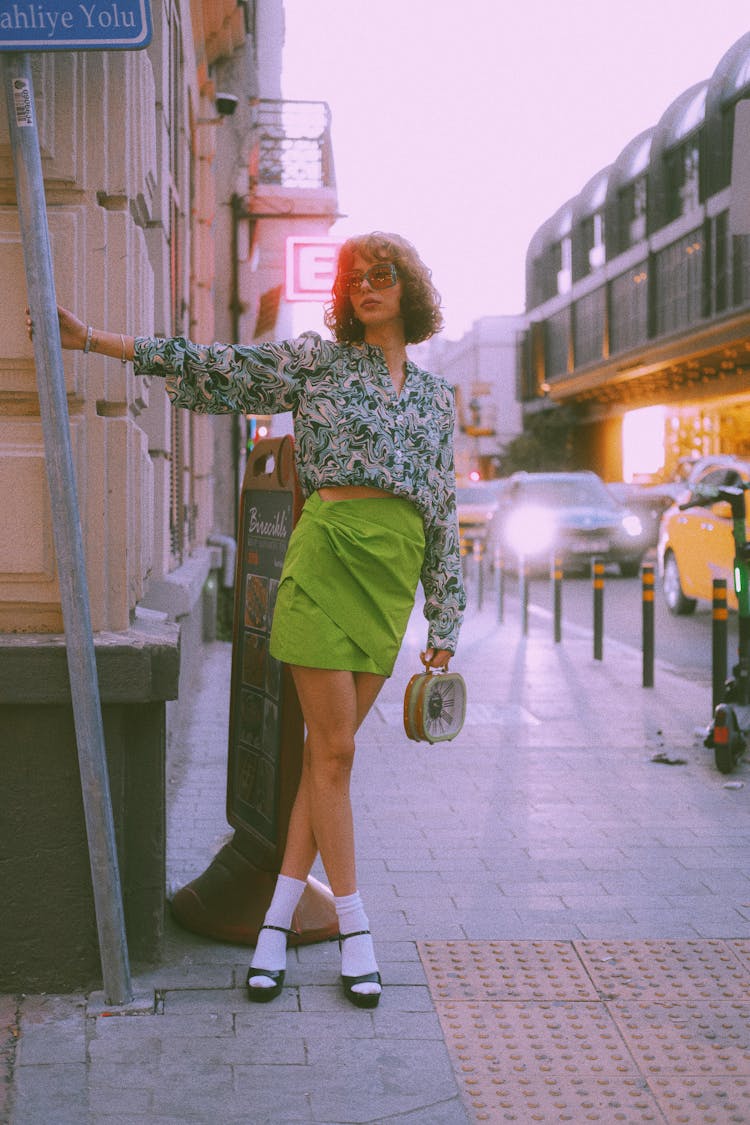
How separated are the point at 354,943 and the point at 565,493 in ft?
67.4

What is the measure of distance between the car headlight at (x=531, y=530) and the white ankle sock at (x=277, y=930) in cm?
1855

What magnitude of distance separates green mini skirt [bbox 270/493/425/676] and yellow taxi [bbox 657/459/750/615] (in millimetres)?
9852

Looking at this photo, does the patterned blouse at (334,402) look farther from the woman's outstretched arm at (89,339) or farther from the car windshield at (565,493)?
the car windshield at (565,493)

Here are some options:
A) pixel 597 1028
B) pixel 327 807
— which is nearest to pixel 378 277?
pixel 327 807

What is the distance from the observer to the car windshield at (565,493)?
23.8 meters

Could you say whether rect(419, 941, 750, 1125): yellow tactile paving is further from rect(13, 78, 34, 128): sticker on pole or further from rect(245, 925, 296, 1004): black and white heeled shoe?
rect(13, 78, 34, 128): sticker on pole

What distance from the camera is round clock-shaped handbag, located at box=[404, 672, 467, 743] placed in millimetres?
3965

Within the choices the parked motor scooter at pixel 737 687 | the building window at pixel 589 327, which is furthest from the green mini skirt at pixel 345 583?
the building window at pixel 589 327

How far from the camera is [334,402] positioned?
12.4ft

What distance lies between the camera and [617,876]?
16.9 ft

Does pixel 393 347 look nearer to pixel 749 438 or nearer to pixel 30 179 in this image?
pixel 30 179

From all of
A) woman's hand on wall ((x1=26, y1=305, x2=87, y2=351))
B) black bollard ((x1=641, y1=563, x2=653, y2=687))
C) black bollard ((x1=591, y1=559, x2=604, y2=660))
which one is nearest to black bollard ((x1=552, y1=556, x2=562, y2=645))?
black bollard ((x1=591, y1=559, x2=604, y2=660))

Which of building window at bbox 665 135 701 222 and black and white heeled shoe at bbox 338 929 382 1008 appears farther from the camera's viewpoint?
building window at bbox 665 135 701 222

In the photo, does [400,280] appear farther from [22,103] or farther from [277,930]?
[277,930]
